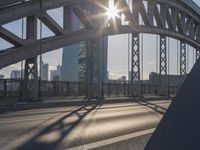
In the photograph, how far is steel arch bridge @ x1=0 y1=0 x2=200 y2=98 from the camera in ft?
120

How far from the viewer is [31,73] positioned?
37.3 metres

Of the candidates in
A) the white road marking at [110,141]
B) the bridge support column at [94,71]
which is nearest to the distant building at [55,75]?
the bridge support column at [94,71]

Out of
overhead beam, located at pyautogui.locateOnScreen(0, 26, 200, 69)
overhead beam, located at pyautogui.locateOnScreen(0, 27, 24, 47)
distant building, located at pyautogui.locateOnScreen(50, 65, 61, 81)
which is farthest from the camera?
distant building, located at pyautogui.locateOnScreen(50, 65, 61, 81)

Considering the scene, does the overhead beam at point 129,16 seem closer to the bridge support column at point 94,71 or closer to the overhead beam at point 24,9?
the bridge support column at point 94,71

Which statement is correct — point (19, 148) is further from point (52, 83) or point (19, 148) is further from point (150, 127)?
point (52, 83)

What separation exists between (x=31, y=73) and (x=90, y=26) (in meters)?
9.51

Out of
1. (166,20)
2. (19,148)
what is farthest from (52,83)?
(19,148)

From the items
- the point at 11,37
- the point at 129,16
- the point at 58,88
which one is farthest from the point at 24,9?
the point at 129,16

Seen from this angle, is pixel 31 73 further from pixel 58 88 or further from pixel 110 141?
pixel 110 141

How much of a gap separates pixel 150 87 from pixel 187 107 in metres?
66.6

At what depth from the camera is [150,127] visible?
1565cm

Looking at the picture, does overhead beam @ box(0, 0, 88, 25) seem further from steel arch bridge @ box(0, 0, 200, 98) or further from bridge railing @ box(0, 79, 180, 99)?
bridge railing @ box(0, 79, 180, 99)

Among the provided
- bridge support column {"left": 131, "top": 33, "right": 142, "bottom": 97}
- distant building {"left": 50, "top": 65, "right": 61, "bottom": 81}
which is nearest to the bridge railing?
bridge support column {"left": 131, "top": 33, "right": 142, "bottom": 97}

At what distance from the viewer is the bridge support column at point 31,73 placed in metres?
36.2
